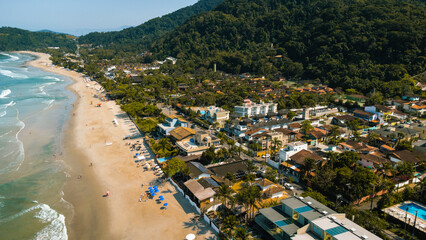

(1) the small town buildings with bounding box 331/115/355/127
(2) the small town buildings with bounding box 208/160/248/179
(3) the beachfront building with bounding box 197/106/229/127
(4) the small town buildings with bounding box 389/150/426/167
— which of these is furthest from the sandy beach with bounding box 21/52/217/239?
(1) the small town buildings with bounding box 331/115/355/127

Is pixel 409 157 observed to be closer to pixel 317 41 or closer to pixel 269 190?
pixel 269 190

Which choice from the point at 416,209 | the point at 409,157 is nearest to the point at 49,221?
the point at 416,209

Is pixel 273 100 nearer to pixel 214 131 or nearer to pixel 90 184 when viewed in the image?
pixel 214 131

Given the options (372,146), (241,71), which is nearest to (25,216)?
(372,146)

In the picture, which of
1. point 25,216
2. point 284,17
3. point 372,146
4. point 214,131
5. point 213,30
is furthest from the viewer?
point 213,30

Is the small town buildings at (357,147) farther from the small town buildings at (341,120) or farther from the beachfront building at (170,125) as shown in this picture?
the beachfront building at (170,125)
